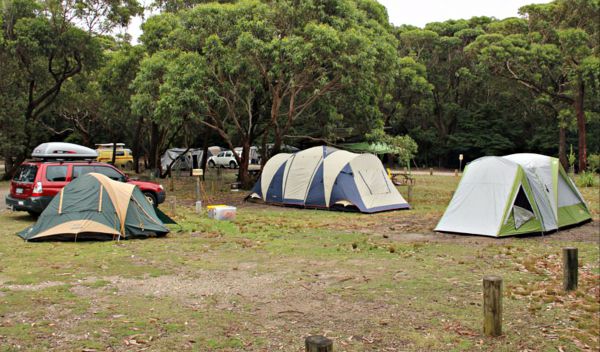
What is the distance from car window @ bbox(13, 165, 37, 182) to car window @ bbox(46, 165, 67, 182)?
34 centimetres

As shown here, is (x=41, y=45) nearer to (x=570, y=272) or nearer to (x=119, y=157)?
(x=119, y=157)

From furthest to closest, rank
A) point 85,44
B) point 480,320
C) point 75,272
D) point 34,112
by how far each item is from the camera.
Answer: point 34,112 < point 85,44 < point 75,272 < point 480,320

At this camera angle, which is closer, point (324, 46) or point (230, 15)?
point (324, 46)

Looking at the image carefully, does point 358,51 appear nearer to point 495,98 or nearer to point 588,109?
point 588,109

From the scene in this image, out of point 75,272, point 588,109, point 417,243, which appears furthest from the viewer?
point 588,109

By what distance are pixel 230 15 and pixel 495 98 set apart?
109 ft

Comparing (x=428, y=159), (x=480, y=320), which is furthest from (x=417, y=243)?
(x=428, y=159)

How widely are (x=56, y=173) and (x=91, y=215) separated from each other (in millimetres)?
3875

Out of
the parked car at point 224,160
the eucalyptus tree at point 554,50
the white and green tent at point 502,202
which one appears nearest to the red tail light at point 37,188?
the white and green tent at point 502,202

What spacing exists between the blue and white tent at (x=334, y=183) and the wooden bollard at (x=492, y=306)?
35.2 ft

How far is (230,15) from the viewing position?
2058 centimetres

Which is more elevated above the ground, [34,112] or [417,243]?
[34,112]

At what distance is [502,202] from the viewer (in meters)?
12.4

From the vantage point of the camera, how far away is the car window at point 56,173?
46.8 ft
